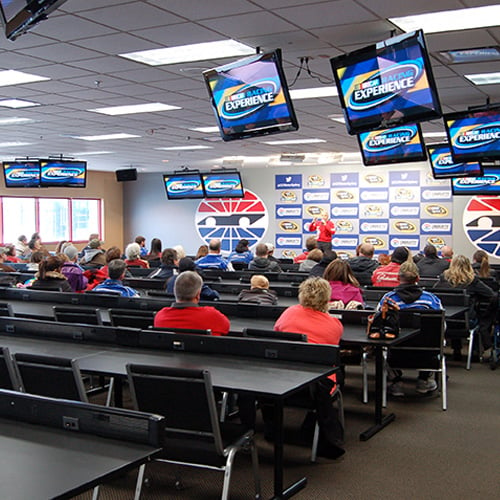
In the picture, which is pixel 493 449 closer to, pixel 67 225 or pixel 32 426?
pixel 32 426

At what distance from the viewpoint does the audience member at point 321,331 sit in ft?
14.2

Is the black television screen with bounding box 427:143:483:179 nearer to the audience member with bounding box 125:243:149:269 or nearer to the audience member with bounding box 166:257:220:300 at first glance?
the audience member with bounding box 166:257:220:300

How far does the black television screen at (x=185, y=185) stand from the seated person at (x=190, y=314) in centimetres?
1084

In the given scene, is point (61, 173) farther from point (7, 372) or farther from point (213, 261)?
point (7, 372)

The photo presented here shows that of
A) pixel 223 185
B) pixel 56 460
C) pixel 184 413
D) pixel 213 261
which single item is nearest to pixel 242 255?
pixel 213 261

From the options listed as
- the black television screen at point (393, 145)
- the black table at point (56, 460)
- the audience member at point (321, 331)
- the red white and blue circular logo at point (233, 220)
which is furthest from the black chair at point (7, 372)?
the red white and blue circular logo at point (233, 220)

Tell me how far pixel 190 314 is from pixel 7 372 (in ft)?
4.51

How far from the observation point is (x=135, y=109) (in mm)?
9133

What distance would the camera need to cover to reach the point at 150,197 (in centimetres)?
1991

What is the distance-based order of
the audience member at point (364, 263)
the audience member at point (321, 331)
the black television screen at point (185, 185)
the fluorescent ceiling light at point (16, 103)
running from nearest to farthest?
the audience member at point (321, 331)
the fluorescent ceiling light at point (16, 103)
the audience member at point (364, 263)
the black television screen at point (185, 185)

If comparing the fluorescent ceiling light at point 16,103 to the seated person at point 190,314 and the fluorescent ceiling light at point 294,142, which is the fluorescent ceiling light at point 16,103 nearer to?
the fluorescent ceiling light at point 294,142

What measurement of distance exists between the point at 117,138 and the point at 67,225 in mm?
7406

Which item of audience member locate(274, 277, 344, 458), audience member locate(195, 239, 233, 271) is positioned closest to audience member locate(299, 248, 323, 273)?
audience member locate(195, 239, 233, 271)

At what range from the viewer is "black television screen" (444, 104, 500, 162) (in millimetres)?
6820
